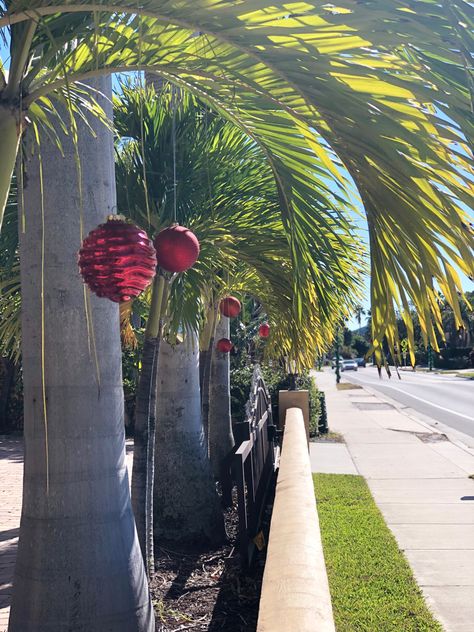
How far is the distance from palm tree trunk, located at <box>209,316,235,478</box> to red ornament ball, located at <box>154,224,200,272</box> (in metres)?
5.85

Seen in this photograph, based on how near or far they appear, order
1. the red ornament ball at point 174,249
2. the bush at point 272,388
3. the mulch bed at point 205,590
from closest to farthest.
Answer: the red ornament ball at point 174,249, the mulch bed at point 205,590, the bush at point 272,388

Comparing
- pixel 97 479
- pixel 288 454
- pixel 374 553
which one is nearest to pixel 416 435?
pixel 374 553

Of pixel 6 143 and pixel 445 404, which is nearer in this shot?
pixel 6 143

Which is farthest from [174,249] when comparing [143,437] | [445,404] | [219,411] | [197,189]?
[445,404]

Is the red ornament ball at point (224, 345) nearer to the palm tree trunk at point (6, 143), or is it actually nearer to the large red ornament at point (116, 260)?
the large red ornament at point (116, 260)

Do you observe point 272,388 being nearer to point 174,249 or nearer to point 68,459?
point 68,459

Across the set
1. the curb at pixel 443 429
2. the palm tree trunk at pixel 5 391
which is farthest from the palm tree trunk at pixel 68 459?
the palm tree trunk at pixel 5 391

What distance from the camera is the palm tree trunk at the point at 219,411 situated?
27.6 ft

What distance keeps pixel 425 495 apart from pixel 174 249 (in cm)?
644

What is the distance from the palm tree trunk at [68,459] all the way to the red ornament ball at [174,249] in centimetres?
52

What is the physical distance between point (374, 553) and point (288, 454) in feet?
4.40

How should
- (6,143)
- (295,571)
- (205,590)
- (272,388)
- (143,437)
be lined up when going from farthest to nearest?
(272,388)
(205,590)
(143,437)
(295,571)
(6,143)

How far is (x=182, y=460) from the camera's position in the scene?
601 centimetres

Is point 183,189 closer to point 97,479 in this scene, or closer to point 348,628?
point 97,479
